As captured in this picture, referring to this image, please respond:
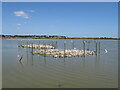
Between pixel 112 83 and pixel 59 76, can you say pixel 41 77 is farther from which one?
pixel 112 83

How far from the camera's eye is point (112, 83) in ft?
41.1

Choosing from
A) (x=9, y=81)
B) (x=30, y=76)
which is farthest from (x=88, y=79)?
(x=9, y=81)

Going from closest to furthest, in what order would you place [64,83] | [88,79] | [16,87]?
[16,87] < [64,83] < [88,79]

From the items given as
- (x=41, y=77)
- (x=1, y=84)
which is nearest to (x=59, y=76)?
(x=41, y=77)

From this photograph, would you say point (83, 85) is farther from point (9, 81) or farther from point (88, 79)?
point (9, 81)

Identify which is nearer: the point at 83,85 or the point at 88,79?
the point at 83,85

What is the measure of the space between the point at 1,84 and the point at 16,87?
1355 millimetres

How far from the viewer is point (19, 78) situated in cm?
1349

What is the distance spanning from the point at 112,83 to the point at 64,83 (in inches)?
130

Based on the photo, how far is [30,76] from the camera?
14297mm

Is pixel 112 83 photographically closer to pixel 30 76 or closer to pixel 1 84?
pixel 30 76

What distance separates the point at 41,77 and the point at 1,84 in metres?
3.08

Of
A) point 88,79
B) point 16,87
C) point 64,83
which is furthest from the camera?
point 88,79

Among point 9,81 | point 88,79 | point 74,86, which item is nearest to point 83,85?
point 74,86
